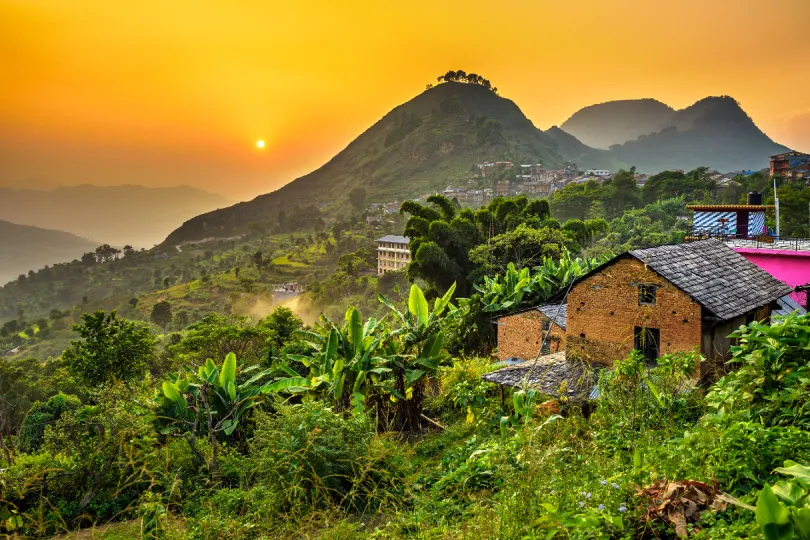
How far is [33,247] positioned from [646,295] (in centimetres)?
19091

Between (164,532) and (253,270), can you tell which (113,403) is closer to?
(164,532)

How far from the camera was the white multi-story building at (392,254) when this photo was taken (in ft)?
217

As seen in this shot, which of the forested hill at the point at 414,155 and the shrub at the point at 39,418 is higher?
the forested hill at the point at 414,155

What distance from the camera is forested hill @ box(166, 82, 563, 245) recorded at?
12556 cm

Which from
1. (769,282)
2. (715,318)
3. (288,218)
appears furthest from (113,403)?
(288,218)

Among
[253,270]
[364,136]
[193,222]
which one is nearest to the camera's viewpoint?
[253,270]

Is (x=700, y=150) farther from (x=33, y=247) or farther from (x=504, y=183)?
(x=33, y=247)

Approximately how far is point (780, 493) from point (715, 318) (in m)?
8.11

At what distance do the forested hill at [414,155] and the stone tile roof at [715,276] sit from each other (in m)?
105

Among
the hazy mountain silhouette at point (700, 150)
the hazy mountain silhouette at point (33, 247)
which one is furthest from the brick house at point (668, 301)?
the hazy mountain silhouette at point (700, 150)

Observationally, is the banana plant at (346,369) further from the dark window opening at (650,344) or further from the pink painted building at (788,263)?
the pink painted building at (788,263)

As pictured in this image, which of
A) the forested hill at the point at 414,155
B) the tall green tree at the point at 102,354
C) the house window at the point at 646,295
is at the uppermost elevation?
the forested hill at the point at 414,155

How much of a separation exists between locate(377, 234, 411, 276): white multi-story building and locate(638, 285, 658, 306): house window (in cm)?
5555

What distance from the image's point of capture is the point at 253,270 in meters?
70.2
